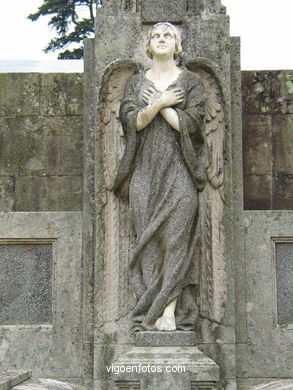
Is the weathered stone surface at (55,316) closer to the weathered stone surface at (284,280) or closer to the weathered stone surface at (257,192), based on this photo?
the weathered stone surface at (257,192)

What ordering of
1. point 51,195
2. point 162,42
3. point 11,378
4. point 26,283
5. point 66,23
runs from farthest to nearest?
point 66,23 < point 51,195 < point 26,283 < point 162,42 < point 11,378

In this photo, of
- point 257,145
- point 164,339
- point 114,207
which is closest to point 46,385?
point 164,339

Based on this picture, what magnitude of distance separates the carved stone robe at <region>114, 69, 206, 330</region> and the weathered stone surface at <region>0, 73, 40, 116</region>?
1606 mm

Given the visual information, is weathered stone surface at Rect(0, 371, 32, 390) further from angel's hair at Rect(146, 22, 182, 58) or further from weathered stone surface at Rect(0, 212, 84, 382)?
angel's hair at Rect(146, 22, 182, 58)

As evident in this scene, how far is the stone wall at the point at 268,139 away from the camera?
854cm

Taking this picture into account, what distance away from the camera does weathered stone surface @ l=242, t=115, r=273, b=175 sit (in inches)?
337

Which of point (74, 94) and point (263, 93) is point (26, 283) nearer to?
point (74, 94)

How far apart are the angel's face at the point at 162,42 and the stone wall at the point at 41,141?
58.2 inches

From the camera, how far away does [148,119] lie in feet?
24.3

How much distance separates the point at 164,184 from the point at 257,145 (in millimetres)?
1612

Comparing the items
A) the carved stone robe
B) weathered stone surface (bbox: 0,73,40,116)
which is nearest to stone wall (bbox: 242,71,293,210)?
the carved stone robe

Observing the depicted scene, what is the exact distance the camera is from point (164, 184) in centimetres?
746

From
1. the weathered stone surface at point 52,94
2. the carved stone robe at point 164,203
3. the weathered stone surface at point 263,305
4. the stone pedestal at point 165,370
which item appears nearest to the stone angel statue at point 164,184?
the carved stone robe at point 164,203

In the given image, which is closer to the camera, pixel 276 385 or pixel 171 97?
pixel 276 385
